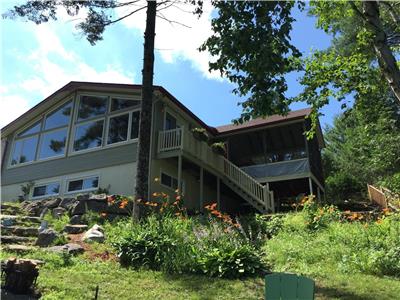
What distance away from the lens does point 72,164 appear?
19.3m

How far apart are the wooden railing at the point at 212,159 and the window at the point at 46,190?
17.7 ft

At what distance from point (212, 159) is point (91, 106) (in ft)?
19.8

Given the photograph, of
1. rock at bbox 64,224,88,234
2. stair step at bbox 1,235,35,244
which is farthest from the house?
stair step at bbox 1,235,35,244

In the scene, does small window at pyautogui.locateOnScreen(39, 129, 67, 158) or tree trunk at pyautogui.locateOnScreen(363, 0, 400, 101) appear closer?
tree trunk at pyautogui.locateOnScreen(363, 0, 400, 101)

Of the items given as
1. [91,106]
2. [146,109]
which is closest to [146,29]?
[146,109]

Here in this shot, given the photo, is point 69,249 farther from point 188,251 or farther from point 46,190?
point 46,190

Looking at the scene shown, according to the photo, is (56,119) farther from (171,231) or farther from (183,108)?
(171,231)

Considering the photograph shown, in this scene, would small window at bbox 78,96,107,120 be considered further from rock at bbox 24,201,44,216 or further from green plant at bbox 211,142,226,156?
rock at bbox 24,201,44,216

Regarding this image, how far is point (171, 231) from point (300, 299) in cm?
472

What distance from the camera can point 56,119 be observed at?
69.8 feet

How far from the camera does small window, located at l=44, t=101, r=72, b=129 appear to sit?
2081cm

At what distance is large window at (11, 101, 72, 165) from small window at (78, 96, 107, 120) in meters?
0.83

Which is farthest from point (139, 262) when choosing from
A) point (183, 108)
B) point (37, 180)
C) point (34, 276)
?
point (37, 180)

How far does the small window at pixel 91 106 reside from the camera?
19.5 meters
